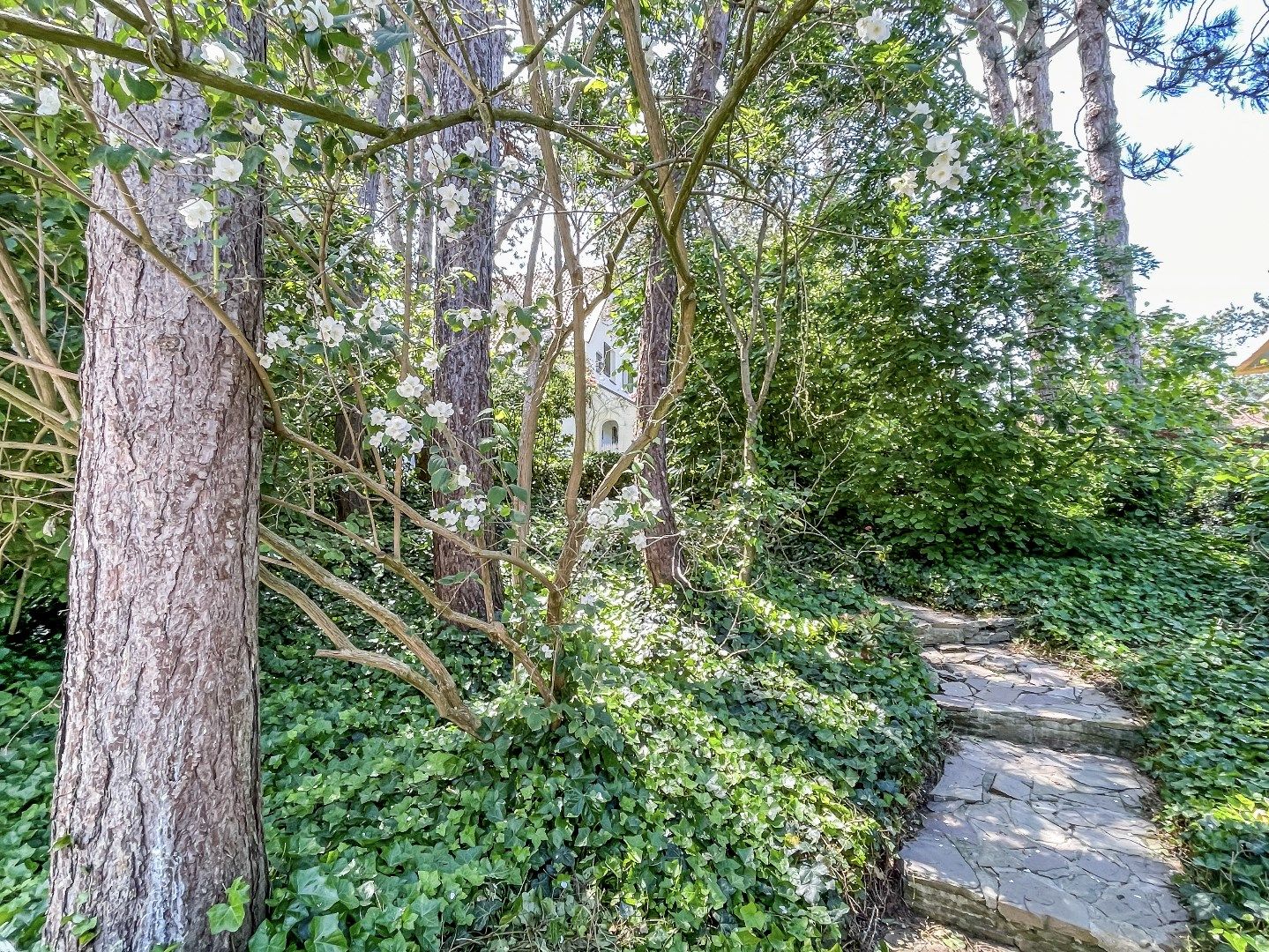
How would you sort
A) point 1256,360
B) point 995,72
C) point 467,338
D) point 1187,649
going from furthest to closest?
point 1256,360 → point 995,72 → point 1187,649 → point 467,338

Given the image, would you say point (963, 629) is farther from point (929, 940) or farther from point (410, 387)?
point (410, 387)

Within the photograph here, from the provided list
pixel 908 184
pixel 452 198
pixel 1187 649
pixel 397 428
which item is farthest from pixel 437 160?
pixel 1187 649

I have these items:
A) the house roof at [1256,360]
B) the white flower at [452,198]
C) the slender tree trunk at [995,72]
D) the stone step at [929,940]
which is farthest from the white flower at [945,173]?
the house roof at [1256,360]

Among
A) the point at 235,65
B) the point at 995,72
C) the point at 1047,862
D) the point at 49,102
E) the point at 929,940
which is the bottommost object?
the point at 929,940

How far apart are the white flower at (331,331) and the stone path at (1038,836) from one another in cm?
289

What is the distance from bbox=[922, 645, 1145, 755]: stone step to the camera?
302cm

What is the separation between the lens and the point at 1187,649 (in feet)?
10.9

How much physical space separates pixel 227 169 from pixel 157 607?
1025 mm

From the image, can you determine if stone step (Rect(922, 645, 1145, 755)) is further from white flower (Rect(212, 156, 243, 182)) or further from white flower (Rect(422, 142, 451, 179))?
white flower (Rect(212, 156, 243, 182))

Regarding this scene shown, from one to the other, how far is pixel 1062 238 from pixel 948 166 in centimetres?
446

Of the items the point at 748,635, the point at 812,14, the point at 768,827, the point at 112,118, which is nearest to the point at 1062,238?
the point at 812,14

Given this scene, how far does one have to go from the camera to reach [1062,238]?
4.39 metres

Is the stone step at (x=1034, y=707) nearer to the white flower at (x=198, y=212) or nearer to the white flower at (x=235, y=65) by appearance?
the white flower at (x=198, y=212)

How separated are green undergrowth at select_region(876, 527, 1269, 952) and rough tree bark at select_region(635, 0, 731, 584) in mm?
2479
